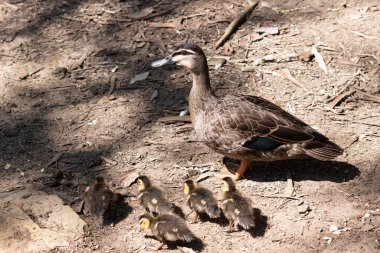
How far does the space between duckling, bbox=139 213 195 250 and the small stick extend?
3281mm

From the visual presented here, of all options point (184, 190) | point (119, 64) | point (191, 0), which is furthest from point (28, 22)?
point (184, 190)

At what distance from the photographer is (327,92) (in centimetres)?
775

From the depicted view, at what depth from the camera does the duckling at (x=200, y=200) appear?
610 centimetres

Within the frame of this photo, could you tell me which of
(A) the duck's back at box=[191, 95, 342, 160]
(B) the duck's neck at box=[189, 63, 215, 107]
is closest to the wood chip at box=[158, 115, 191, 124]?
(B) the duck's neck at box=[189, 63, 215, 107]

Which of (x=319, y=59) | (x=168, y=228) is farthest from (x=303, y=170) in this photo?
(x=319, y=59)

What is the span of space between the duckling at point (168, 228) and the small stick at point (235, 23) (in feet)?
10.8

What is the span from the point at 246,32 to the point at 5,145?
3422 millimetres

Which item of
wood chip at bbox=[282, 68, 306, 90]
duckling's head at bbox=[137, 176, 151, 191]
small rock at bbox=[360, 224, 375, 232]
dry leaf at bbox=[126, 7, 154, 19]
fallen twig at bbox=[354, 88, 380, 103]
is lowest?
small rock at bbox=[360, 224, 375, 232]

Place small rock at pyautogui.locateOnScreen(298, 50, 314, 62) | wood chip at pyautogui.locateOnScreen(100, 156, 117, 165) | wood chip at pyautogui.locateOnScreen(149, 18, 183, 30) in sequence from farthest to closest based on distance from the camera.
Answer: wood chip at pyautogui.locateOnScreen(149, 18, 183, 30) → small rock at pyautogui.locateOnScreen(298, 50, 314, 62) → wood chip at pyautogui.locateOnScreen(100, 156, 117, 165)

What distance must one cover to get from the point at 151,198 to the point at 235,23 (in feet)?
11.4

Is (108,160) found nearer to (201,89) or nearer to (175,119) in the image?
(175,119)

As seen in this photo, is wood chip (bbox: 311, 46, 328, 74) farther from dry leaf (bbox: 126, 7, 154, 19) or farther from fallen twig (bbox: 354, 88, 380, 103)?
dry leaf (bbox: 126, 7, 154, 19)

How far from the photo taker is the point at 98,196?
20.5 ft

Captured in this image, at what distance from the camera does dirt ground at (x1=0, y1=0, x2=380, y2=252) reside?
6.21m
